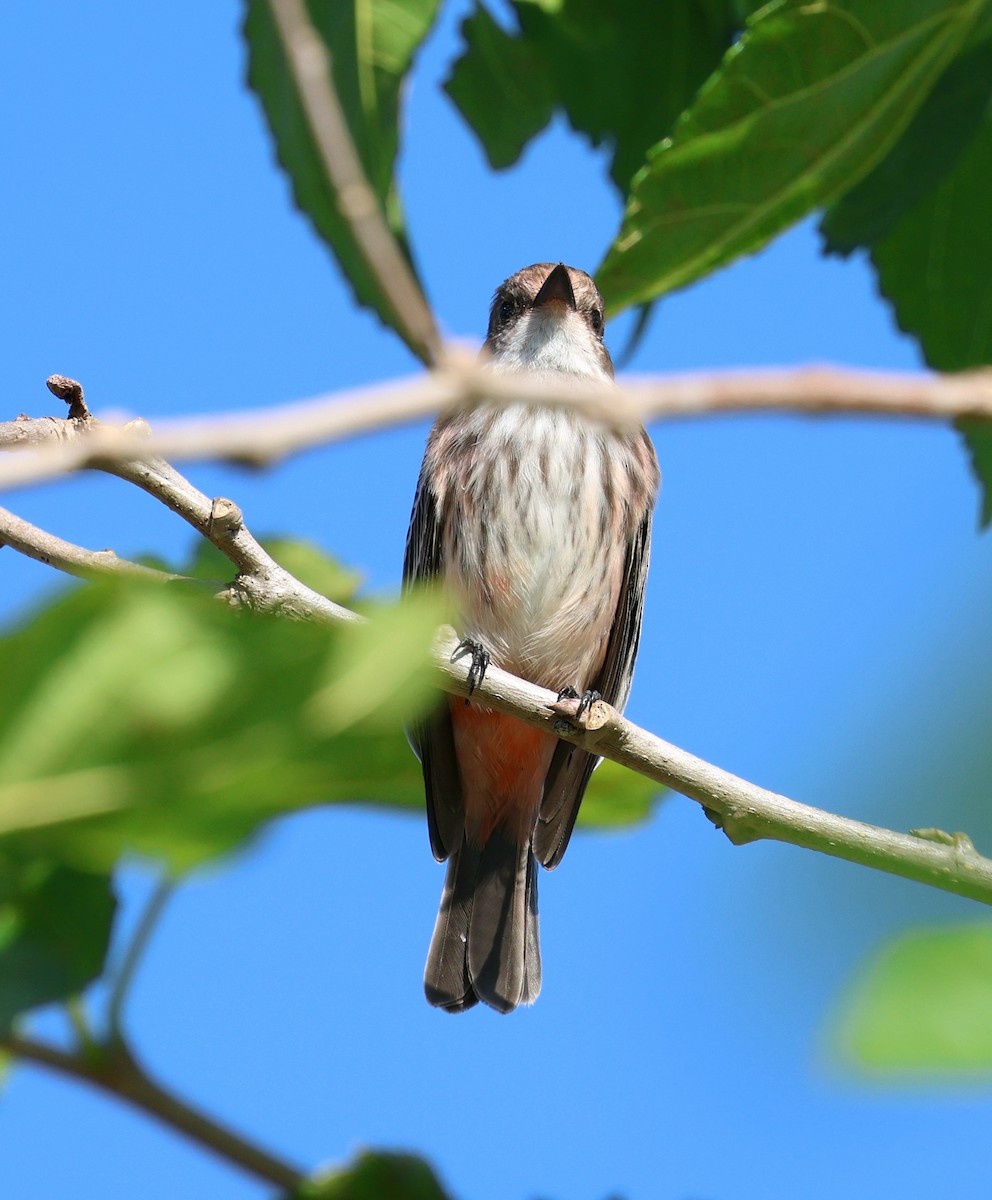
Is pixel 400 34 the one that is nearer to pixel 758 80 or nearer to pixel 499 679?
pixel 758 80

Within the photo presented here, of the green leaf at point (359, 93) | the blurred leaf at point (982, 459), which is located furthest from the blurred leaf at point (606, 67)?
the blurred leaf at point (982, 459)

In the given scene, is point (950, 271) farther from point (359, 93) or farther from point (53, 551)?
point (53, 551)

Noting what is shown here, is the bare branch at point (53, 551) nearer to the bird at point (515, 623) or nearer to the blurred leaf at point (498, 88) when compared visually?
the blurred leaf at point (498, 88)

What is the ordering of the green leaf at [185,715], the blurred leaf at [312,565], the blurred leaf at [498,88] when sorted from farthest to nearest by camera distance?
the blurred leaf at [312,565]
the blurred leaf at [498,88]
the green leaf at [185,715]

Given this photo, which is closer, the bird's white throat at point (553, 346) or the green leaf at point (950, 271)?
the green leaf at point (950, 271)

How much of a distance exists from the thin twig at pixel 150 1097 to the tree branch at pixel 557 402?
1.05 m

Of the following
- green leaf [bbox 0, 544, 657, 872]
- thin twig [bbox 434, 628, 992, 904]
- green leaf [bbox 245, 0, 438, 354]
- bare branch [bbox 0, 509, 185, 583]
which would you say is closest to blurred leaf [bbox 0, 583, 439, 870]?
green leaf [bbox 0, 544, 657, 872]

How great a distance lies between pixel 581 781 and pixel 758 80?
13.8 ft

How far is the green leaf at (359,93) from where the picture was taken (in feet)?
8.82

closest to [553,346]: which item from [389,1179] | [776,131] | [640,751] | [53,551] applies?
[640,751]

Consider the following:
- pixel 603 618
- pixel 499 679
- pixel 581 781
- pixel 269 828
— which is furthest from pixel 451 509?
pixel 269 828

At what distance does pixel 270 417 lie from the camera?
1.19m

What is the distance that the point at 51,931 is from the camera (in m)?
2.23

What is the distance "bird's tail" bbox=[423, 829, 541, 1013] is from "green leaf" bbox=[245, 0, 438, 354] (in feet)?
13.5
